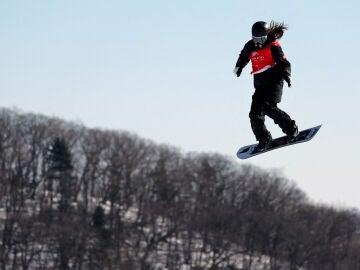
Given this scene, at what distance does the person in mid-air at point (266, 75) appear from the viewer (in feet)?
49.8

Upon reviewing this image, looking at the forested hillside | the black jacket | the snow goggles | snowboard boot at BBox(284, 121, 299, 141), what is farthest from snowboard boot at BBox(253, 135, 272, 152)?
the forested hillside

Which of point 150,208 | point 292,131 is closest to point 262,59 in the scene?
point 292,131

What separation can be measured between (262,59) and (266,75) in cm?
34

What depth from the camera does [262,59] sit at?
610 inches

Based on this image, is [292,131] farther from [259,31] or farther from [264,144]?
[259,31]

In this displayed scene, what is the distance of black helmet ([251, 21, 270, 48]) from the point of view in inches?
592

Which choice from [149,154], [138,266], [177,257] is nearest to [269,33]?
[138,266]

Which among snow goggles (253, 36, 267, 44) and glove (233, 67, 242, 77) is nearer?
snow goggles (253, 36, 267, 44)

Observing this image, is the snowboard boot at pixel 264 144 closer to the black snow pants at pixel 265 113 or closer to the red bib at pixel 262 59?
the black snow pants at pixel 265 113

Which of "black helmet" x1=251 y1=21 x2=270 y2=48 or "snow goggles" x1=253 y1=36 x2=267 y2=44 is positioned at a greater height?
"black helmet" x1=251 y1=21 x2=270 y2=48

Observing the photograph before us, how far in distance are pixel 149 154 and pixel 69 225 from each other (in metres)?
28.3

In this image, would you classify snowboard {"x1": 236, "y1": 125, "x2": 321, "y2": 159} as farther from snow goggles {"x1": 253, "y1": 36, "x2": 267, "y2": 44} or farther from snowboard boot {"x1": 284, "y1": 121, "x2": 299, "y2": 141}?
snow goggles {"x1": 253, "y1": 36, "x2": 267, "y2": 44}

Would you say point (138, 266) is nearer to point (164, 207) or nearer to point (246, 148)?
point (164, 207)

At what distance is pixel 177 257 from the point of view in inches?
3770
